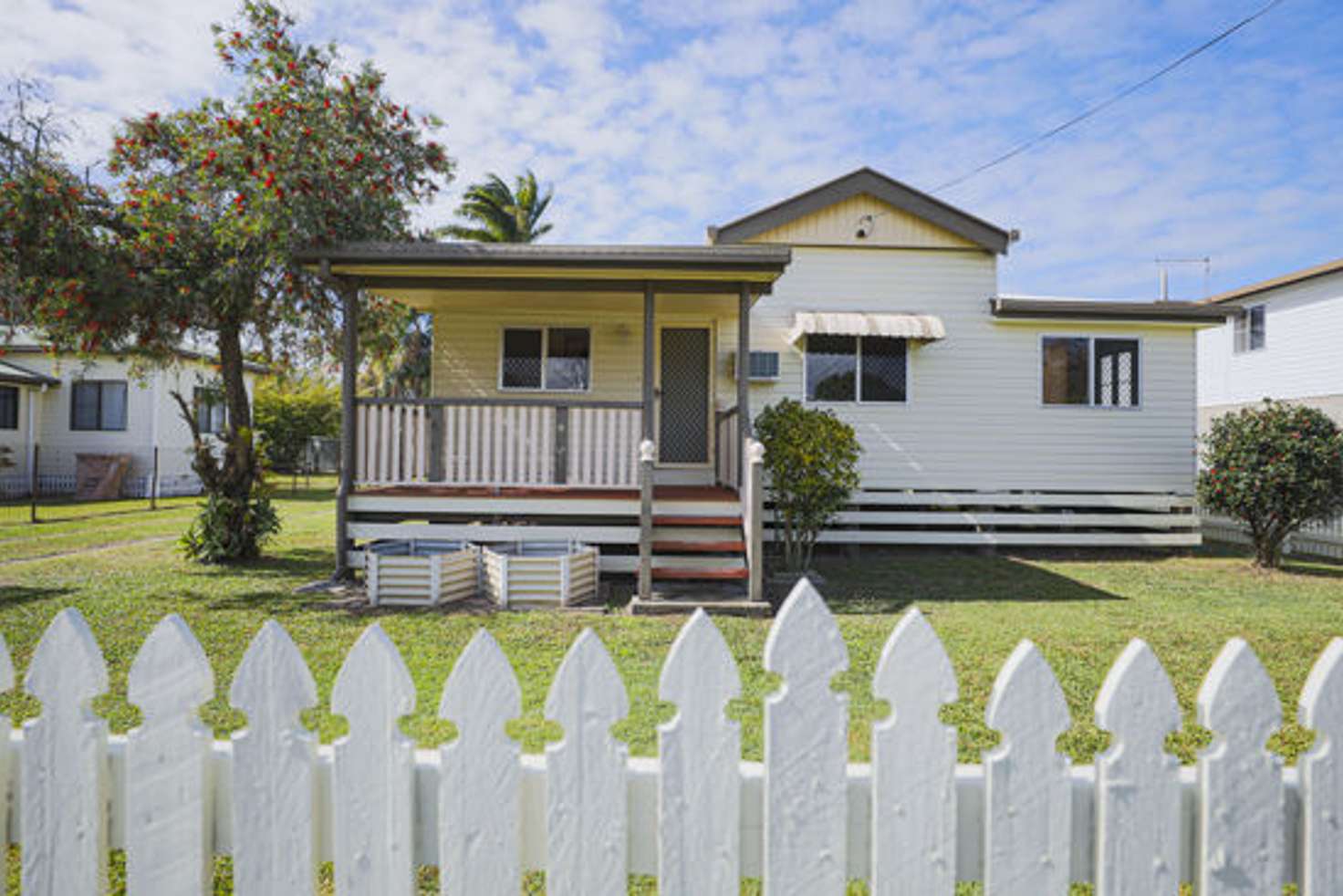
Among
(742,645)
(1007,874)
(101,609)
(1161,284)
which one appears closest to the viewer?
(1007,874)

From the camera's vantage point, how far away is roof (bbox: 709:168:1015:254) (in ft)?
33.5

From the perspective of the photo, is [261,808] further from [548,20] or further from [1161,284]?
[1161,284]

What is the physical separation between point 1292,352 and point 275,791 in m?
20.0

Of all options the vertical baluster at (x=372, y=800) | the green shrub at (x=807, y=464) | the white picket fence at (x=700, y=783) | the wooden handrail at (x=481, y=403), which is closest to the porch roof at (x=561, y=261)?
the wooden handrail at (x=481, y=403)

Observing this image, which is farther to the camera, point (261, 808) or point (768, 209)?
point (768, 209)

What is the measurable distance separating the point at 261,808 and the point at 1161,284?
17.2 meters

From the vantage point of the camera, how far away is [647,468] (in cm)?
667

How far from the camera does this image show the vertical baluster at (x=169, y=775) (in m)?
1.29

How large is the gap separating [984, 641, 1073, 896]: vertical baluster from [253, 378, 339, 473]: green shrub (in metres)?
25.2

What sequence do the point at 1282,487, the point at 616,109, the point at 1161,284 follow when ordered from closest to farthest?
the point at 1282,487 < the point at 616,109 < the point at 1161,284

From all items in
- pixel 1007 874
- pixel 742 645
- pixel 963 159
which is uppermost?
pixel 963 159

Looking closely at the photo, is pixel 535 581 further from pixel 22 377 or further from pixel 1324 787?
pixel 22 377

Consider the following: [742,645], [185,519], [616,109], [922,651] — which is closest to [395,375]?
[185,519]

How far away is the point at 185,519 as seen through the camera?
1295 cm
